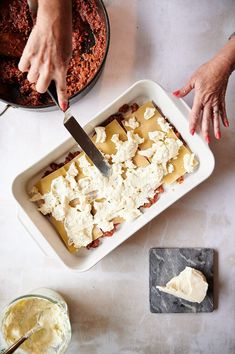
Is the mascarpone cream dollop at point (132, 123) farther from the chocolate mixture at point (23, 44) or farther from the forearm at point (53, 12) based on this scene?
the forearm at point (53, 12)

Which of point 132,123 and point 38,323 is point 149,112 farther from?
point 38,323

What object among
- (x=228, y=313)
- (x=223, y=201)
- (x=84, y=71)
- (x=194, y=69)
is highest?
(x=84, y=71)

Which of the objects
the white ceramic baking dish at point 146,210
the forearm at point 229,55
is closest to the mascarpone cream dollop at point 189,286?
the white ceramic baking dish at point 146,210

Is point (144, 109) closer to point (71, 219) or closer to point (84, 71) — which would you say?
point (84, 71)

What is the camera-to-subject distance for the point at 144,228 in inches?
A: 53.1

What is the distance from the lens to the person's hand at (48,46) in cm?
92

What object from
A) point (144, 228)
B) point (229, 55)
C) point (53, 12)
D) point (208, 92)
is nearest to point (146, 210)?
point (144, 228)

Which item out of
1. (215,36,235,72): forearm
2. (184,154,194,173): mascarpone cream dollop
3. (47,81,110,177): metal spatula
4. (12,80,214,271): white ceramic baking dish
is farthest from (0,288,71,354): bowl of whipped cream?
(215,36,235,72): forearm

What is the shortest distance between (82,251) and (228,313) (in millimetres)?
450

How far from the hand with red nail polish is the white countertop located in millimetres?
119

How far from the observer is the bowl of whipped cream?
1262 mm

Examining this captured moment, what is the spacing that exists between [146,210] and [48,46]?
0.52m

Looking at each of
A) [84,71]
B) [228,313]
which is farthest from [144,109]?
[228,313]

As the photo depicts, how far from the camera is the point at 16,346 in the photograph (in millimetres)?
1185
